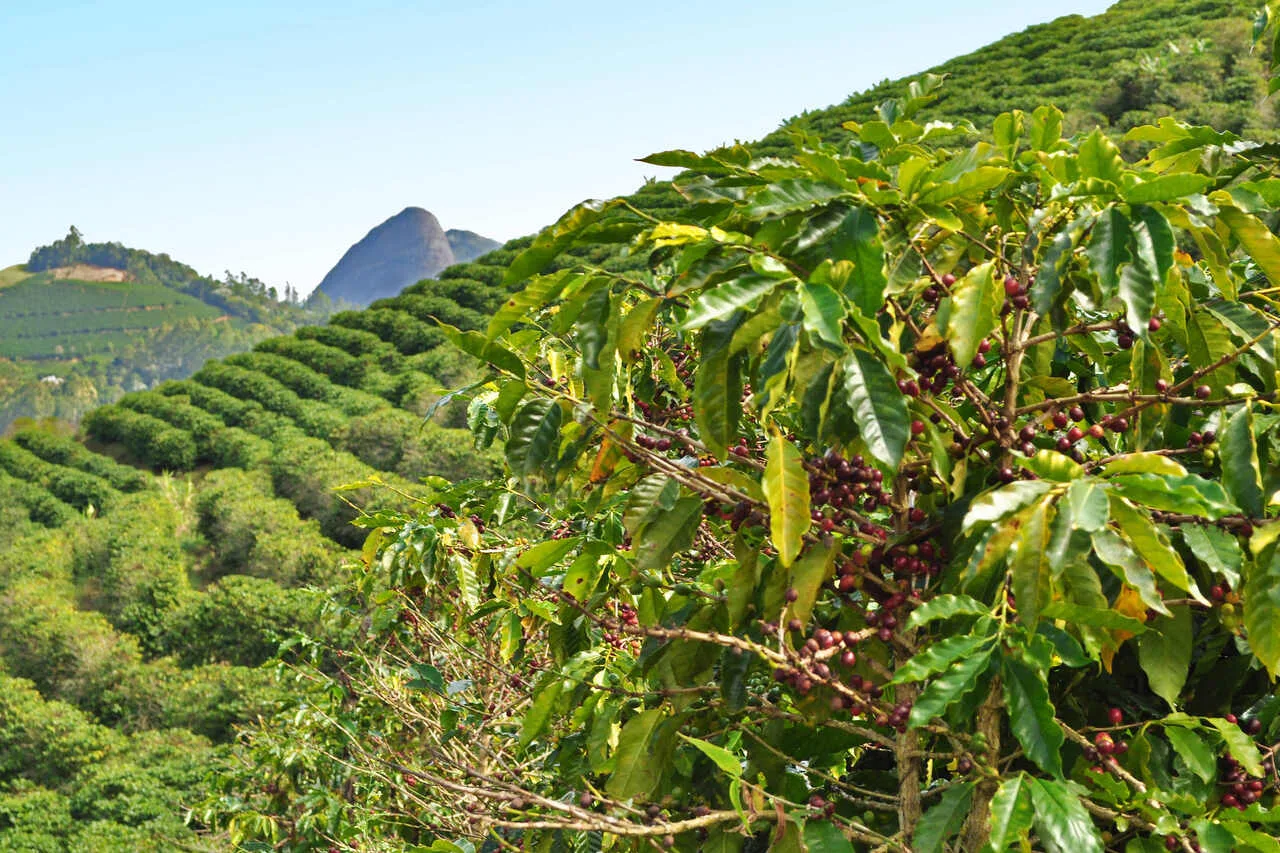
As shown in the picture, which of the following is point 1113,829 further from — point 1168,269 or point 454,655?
point 454,655

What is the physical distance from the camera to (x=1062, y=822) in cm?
129

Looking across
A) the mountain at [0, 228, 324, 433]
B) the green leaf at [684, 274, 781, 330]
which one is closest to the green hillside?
the green leaf at [684, 274, 781, 330]

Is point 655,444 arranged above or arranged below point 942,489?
above

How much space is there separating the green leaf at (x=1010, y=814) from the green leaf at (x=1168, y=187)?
77cm

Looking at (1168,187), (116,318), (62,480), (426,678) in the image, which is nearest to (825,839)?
(1168,187)

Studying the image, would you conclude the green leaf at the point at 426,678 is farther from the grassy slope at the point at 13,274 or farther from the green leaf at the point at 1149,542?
the grassy slope at the point at 13,274

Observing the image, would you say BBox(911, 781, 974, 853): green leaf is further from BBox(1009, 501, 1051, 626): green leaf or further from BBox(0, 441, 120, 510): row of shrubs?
BBox(0, 441, 120, 510): row of shrubs

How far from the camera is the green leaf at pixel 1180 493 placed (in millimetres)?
1167

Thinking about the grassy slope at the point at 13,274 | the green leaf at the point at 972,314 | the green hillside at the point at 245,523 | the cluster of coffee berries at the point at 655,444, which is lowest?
the green hillside at the point at 245,523

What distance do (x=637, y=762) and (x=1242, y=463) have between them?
106 cm

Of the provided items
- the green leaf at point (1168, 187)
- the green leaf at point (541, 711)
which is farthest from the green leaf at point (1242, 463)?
the green leaf at point (541, 711)

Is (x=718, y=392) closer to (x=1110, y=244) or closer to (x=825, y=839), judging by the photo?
(x=1110, y=244)

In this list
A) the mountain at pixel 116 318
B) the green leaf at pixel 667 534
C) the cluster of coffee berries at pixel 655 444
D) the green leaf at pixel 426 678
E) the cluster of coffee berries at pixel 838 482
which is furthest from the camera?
the mountain at pixel 116 318

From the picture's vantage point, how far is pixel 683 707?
1.84 metres
